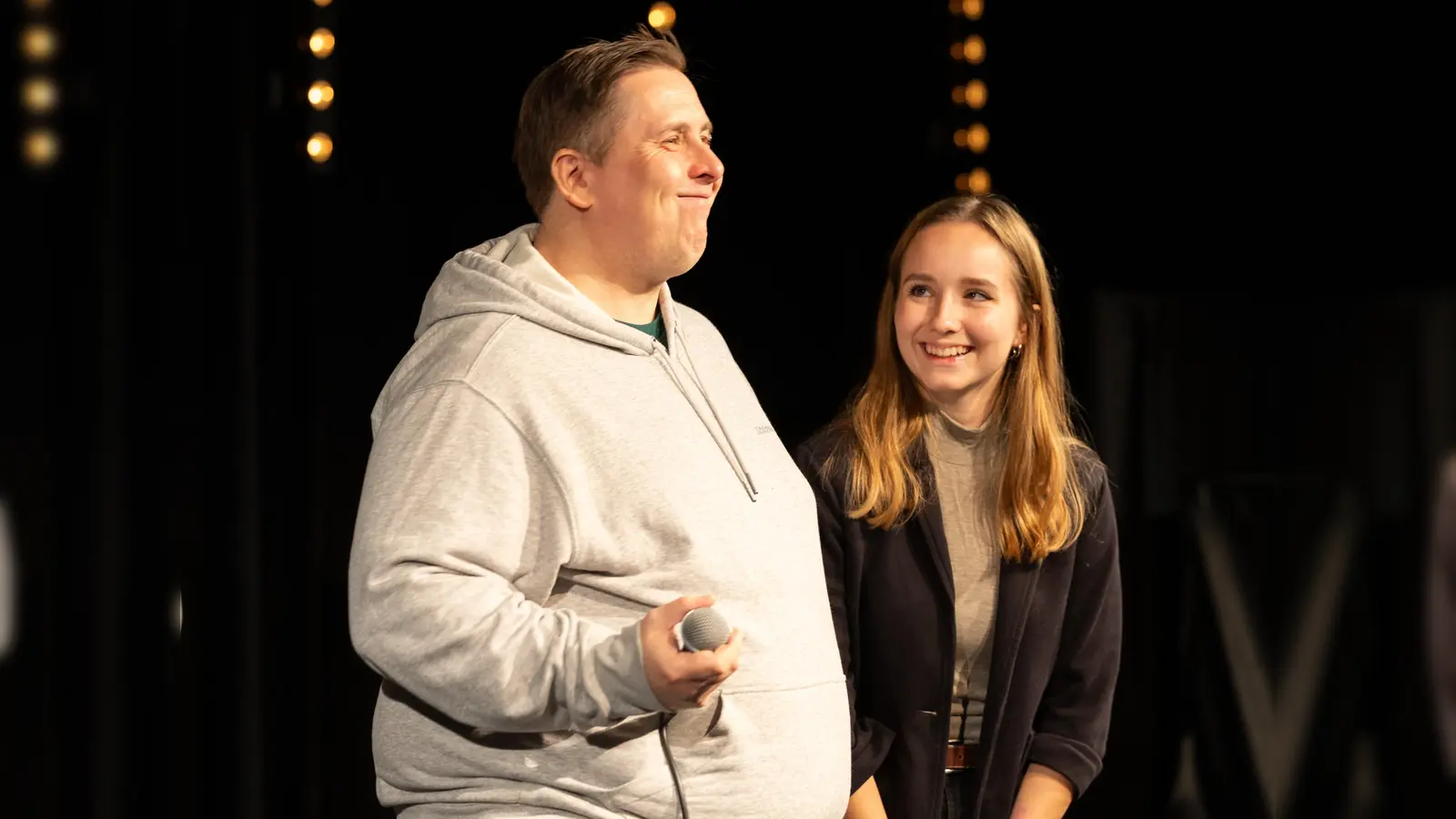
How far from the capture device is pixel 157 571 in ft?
7.09

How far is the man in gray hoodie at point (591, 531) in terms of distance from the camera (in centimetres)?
140

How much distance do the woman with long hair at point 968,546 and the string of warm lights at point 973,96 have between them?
860 millimetres

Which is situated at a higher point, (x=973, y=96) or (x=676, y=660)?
(x=973, y=96)

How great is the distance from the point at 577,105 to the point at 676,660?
67 cm

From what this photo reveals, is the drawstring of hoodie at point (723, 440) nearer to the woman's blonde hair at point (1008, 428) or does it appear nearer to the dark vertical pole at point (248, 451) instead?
the woman's blonde hair at point (1008, 428)

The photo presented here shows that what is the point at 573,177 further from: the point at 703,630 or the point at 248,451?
the point at 248,451

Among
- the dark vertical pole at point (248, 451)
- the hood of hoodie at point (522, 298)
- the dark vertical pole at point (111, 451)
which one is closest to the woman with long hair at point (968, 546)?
the hood of hoodie at point (522, 298)

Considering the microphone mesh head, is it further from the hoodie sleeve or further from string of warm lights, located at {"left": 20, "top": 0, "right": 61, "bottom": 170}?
string of warm lights, located at {"left": 20, "top": 0, "right": 61, "bottom": 170}

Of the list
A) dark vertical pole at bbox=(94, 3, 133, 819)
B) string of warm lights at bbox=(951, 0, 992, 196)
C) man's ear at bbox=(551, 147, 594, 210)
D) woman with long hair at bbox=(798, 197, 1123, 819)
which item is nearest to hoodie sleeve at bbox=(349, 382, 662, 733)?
man's ear at bbox=(551, 147, 594, 210)

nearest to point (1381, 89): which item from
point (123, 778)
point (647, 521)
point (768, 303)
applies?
point (768, 303)

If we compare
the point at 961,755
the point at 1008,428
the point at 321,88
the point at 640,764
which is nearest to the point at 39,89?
the point at 321,88

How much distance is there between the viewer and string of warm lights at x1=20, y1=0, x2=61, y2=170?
6.73 feet

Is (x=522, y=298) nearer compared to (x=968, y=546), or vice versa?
(x=522, y=298)

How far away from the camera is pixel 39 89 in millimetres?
2062
